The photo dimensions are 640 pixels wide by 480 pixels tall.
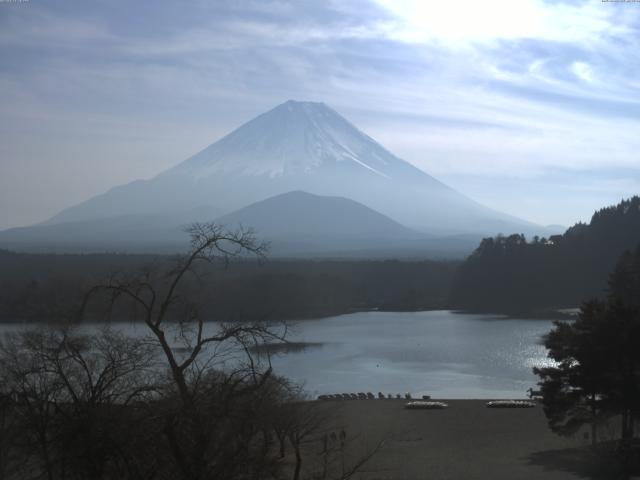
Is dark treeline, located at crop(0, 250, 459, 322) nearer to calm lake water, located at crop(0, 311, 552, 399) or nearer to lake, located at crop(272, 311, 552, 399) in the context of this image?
calm lake water, located at crop(0, 311, 552, 399)

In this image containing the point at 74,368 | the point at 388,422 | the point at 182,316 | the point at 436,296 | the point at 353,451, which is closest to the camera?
the point at 182,316

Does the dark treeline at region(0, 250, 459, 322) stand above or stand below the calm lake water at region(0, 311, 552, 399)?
above

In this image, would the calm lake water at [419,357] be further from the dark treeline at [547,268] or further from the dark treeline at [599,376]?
the dark treeline at [547,268]

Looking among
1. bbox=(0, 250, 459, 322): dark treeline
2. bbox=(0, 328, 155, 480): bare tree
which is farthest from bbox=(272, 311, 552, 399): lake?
bbox=(0, 328, 155, 480): bare tree

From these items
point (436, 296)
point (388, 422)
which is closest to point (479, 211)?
point (436, 296)

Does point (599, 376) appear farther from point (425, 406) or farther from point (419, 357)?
point (419, 357)

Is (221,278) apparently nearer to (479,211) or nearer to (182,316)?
(182,316)
